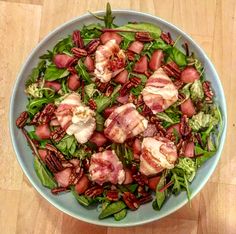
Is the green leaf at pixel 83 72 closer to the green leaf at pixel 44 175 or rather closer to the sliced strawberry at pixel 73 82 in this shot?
the sliced strawberry at pixel 73 82

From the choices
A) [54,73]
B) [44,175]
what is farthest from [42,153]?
[54,73]

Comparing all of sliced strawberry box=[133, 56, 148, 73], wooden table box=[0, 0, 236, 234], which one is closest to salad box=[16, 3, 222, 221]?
sliced strawberry box=[133, 56, 148, 73]

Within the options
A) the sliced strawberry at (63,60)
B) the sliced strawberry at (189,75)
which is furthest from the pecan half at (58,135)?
the sliced strawberry at (189,75)

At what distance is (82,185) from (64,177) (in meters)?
0.03

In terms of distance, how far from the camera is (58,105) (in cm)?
82

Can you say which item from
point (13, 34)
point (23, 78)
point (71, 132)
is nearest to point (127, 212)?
point (71, 132)

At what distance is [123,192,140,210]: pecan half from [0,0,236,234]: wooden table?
114mm

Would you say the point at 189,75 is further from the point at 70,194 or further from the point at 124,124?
the point at 70,194

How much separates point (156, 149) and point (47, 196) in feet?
0.68

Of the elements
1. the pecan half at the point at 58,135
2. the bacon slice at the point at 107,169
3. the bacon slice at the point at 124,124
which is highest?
the bacon slice at the point at 124,124

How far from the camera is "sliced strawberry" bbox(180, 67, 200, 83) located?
83 cm

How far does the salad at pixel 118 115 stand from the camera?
80cm

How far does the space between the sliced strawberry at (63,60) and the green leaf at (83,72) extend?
2cm

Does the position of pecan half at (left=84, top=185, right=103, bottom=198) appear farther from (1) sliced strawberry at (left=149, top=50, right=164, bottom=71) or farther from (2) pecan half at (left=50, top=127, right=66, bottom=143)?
(1) sliced strawberry at (left=149, top=50, right=164, bottom=71)
